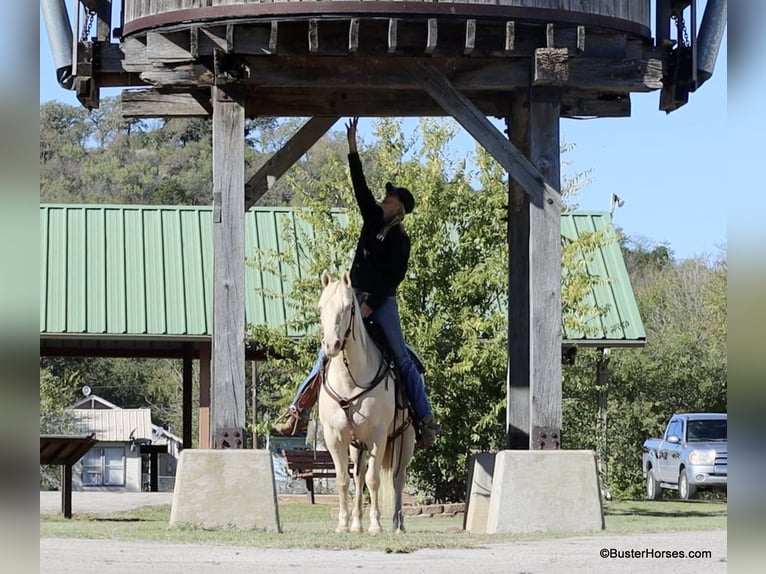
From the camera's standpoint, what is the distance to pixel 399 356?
13734mm

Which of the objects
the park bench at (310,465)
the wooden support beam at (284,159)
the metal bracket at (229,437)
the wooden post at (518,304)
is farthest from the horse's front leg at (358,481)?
the park bench at (310,465)

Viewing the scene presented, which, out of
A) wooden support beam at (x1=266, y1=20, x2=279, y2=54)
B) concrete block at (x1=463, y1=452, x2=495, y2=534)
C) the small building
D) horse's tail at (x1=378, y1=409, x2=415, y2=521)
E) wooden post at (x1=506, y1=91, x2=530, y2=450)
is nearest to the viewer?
wooden support beam at (x1=266, y1=20, x2=279, y2=54)

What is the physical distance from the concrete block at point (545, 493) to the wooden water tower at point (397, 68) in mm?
341

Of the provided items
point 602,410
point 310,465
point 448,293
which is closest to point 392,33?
point 448,293

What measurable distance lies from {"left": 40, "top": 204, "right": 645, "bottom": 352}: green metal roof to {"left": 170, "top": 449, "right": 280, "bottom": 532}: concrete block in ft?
42.8

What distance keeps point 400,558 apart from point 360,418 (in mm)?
3218

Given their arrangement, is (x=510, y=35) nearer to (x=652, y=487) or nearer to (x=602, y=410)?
(x=602, y=410)

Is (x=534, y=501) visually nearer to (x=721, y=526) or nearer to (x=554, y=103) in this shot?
(x=721, y=526)

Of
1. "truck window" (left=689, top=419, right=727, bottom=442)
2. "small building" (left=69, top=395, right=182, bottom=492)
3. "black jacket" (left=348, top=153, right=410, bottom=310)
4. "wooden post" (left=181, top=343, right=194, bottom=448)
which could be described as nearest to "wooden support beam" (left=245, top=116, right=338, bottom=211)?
"black jacket" (left=348, top=153, right=410, bottom=310)

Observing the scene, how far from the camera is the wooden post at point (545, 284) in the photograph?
46.0 feet

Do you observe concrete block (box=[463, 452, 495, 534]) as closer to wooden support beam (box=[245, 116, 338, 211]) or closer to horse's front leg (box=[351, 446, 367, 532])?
horse's front leg (box=[351, 446, 367, 532])

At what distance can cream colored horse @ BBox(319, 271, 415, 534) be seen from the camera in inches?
512
